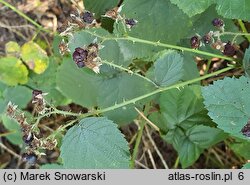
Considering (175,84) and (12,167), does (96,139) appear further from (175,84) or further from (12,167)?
(12,167)

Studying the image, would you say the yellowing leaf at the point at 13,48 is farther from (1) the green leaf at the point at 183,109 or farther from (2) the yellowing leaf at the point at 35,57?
(1) the green leaf at the point at 183,109

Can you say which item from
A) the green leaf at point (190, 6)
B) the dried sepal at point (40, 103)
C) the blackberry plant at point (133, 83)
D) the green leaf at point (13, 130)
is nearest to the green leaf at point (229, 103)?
the blackberry plant at point (133, 83)

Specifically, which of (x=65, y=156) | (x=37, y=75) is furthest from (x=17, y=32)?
(x=65, y=156)

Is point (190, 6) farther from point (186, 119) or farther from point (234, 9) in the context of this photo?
point (186, 119)

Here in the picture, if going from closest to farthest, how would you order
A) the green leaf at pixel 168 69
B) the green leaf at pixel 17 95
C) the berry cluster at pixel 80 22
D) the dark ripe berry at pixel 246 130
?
the dark ripe berry at pixel 246 130 < the berry cluster at pixel 80 22 < the green leaf at pixel 168 69 < the green leaf at pixel 17 95

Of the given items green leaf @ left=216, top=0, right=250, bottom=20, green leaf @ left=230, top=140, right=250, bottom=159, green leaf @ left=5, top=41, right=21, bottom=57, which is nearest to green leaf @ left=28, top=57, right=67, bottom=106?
green leaf @ left=5, top=41, right=21, bottom=57

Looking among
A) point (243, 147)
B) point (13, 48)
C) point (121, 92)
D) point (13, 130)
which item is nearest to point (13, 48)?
point (13, 48)

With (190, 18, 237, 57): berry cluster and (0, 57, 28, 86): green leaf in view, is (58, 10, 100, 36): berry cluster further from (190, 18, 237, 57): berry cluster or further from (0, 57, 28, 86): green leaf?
(0, 57, 28, 86): green leaf
